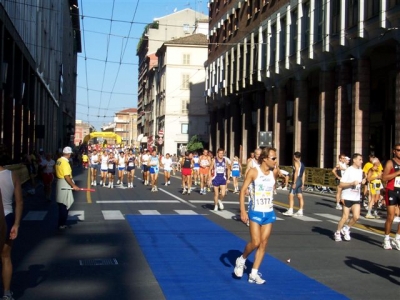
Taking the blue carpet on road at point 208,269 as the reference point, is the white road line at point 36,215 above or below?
below

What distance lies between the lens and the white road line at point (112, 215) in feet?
53.5

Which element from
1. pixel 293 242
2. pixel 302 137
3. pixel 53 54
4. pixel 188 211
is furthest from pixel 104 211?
pixel 53 54

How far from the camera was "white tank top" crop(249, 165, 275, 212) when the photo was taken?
8.44 meters

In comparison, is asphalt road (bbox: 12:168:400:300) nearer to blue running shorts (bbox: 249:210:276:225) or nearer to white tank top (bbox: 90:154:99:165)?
blue running shorts (bbox: 249:210:276:225)

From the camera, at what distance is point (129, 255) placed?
10562mm

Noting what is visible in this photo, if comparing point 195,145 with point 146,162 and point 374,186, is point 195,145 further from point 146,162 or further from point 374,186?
point 374,186

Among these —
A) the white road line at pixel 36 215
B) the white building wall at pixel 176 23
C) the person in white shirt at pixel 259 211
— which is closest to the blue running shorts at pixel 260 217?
the person in white shirt at pixel 259 211

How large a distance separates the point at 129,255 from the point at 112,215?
6.57 metres

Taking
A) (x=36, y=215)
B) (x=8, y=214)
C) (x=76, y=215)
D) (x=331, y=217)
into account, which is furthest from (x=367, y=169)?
(x=8, y=214)

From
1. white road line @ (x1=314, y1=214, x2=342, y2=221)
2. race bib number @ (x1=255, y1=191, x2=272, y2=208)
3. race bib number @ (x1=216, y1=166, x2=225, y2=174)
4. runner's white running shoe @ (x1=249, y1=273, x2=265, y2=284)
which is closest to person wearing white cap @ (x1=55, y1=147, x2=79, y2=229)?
race bib number @ (x1=255, y1=191, x2=272, y2=208)

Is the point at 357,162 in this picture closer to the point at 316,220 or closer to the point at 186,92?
the point at 316,220

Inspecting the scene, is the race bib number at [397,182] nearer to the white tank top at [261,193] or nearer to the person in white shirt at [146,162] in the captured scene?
the white tank top at [261,193]

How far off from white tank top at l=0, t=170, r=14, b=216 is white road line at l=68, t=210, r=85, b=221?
894 centimetres

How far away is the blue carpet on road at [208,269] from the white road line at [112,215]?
208 centimetres
